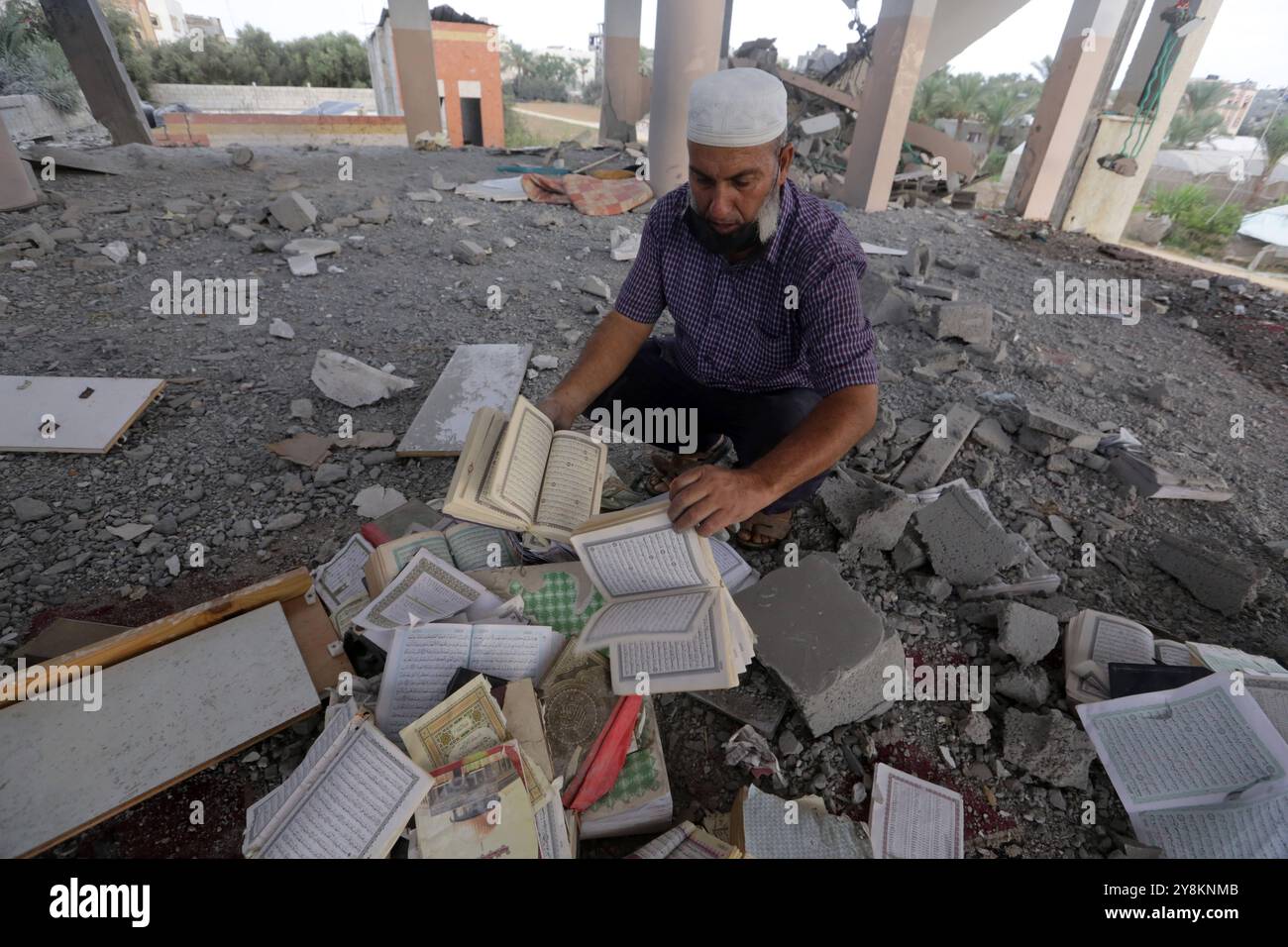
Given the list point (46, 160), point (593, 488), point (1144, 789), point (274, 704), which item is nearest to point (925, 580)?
point (1144, 789)

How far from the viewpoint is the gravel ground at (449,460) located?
1847 mm

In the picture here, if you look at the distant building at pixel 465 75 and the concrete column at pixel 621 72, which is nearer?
the concrete column at pixel 621 72

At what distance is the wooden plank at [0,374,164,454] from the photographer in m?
2.91

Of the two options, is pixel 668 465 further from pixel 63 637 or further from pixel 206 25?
pixel 206 25

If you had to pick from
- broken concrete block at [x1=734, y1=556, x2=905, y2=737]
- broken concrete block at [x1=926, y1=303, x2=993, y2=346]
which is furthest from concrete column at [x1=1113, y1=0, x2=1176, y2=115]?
broken concrete block at [x1=734, y1=556, x2=905, y2=737]

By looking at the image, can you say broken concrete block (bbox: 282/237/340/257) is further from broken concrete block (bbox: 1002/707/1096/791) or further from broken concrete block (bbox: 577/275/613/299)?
broken concrete block (bbox: 1002/707/1096/791)

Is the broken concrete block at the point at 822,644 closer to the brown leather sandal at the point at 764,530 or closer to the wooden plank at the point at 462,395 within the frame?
the brown leather sandal at the point at 764,530

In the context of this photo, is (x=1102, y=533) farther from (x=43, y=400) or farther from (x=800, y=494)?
(x=43, y=400)

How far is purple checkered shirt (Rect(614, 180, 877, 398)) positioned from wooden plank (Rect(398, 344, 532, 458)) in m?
0.95

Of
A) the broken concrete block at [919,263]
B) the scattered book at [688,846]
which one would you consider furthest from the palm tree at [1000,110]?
the scattered book at [688,846]

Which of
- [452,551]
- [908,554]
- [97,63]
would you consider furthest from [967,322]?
[97,63]

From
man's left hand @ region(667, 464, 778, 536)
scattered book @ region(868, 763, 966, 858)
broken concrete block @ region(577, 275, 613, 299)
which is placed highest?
man's left hand @ region(667, 464, 778, 536)

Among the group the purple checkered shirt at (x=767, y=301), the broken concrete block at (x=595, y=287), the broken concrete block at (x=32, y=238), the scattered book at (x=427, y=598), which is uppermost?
the purple checkered shirt at (x=767, y=301)

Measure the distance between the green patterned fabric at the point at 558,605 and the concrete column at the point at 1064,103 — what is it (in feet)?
33.9
